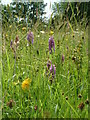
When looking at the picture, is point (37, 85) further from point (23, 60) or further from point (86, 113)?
point (23, 60)

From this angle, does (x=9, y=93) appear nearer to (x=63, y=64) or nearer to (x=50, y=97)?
(x=50, y=97)

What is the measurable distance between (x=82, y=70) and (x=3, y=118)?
472 millimetres

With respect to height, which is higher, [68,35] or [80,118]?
[68,35]

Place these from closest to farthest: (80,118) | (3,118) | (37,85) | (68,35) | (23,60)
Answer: (80,118) < (3,118) < (37,85) < (23,60) < (68,35)

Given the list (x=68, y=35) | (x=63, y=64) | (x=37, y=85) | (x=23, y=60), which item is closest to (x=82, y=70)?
(x=63, y=64)

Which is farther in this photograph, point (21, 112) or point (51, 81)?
point (51, 81)

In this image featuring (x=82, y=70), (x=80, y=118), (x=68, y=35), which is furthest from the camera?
(x=68, y=35)

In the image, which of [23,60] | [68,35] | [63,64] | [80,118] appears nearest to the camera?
[80,118]

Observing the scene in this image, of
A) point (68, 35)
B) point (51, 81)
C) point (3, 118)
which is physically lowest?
A: point (3, 118)

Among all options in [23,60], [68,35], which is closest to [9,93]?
[23,60]

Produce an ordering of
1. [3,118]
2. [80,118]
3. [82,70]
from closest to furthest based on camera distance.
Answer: [80,118], [3,118], [82,70]

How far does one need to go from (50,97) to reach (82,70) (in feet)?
0.99

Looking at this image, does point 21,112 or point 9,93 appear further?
point 9,93

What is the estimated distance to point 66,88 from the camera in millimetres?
934
